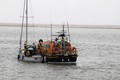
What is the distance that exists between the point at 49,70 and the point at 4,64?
5666 millimetres

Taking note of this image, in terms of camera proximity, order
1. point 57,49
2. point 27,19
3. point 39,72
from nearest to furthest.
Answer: point 39,72
point 57,49
point 27,19

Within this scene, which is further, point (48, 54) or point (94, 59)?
point (94, 59)

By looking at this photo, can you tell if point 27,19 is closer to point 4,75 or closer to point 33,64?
point 33,64

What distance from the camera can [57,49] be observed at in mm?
42094

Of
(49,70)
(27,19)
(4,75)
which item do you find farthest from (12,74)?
(27,19)

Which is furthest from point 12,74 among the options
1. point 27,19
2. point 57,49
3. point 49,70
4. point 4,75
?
point 27,19

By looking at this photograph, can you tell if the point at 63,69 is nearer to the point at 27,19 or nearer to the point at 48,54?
the point at 48,54

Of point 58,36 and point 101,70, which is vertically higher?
point 58,36

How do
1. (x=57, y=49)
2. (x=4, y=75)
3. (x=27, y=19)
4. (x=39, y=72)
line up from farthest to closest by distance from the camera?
(x=27, y=19)
(x=57, y=49)
(x=39, y=72)
(x=4, y=75)

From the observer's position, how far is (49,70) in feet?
129

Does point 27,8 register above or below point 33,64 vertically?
above

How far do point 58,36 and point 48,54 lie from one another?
2120 millimetres

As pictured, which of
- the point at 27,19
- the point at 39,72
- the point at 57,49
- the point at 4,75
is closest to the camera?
the point at 4,75

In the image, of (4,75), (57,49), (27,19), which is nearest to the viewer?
(4,75)
